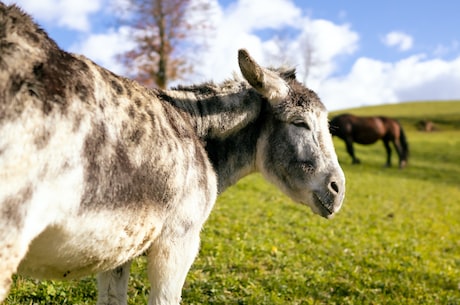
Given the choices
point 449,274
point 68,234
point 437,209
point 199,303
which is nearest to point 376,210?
point 437,209

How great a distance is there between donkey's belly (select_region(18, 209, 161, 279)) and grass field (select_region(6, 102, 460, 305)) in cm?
236

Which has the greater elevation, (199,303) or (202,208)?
(202,208)

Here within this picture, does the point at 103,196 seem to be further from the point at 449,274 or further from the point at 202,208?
the point at 449,274

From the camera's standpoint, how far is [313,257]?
352 inches

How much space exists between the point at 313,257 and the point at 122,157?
6942mm

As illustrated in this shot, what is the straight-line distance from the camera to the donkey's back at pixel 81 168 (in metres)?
2.26

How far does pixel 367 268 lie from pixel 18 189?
7.62 m

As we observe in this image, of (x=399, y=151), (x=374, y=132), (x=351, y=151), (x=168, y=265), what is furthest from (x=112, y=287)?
(x=399, y=151)

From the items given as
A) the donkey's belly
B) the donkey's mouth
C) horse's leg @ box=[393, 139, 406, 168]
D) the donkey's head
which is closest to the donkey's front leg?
the donkey's belly

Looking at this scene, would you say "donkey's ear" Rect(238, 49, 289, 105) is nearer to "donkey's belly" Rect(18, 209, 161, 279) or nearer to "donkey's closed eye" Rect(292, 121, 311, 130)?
"donkey's closed eye" Rect(292, 121, 311, 130)

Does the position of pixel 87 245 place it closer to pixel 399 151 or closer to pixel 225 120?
pixel 225 120

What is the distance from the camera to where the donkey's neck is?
3.97 meters

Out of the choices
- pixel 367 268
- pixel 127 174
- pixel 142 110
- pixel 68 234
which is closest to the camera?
pixel 68 234

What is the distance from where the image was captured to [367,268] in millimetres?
8609
